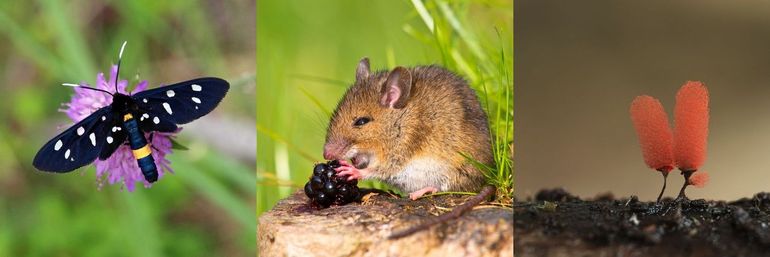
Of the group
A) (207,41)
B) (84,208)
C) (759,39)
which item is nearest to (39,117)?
(84,208)

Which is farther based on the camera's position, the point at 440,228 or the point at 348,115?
the point at 348,115

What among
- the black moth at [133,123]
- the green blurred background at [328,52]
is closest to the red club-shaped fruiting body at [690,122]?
the green blurred background at [328,52]

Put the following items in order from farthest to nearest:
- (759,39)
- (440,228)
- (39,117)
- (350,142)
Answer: (39,117) < (759,39) < (350,142) < (440,228)

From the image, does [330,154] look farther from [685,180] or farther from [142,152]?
[685,180]

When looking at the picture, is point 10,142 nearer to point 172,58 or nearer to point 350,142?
point 172,58

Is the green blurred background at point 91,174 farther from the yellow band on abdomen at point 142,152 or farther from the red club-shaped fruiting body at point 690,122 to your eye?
the red club-shaped fruiting body at point 690,122

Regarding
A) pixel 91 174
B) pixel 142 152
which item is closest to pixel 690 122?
pixel 142 152

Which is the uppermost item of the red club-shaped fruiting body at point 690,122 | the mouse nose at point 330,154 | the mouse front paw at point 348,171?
the red club-shaped fruiting body at point 690,122
